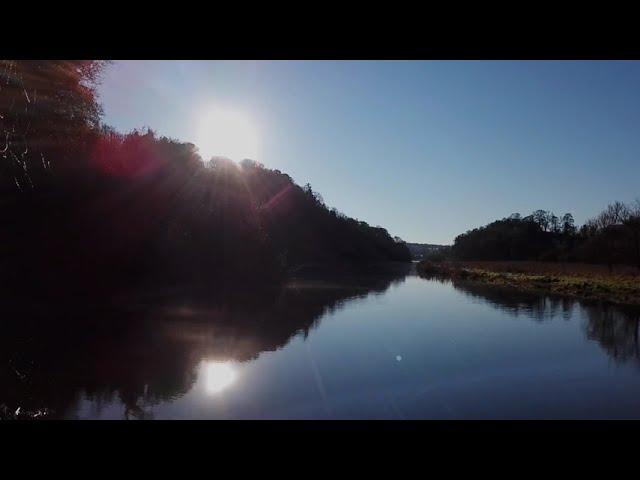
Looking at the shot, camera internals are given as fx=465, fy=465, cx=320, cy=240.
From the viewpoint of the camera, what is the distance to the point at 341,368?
924 cm

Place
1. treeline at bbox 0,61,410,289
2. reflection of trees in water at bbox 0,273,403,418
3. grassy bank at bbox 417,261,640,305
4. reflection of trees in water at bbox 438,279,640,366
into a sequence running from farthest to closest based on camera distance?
grassy bank at bbox 417,261,640,305 < reflection of trees in water at bbox 438,279,640,366 < treeline at bbox 0,61,410,289 < reflection of trees in water at bbox 0,273,403,418

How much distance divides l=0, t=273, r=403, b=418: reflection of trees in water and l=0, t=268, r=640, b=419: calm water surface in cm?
3

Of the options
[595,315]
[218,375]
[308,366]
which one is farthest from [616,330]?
[218,375]

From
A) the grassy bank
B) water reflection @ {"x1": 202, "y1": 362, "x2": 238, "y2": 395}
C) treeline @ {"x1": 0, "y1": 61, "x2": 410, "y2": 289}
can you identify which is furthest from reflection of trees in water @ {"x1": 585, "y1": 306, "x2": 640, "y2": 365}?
treeline @ {"x1": 0, "y1": 61, "x2": 410, "y2": 289}

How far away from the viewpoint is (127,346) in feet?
33.6

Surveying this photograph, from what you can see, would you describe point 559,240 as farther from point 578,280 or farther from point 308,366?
point 308,366

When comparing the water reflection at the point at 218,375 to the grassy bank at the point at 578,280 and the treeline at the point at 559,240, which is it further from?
the treeline at the point at 559,240

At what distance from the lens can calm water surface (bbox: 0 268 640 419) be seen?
22.0ft

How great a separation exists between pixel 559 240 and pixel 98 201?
8491cm

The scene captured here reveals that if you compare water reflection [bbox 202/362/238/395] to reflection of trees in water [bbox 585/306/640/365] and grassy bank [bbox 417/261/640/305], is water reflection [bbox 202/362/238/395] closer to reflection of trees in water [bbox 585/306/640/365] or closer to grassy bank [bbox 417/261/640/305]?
reflection of trees in water [bbox 585/306/640/365]
